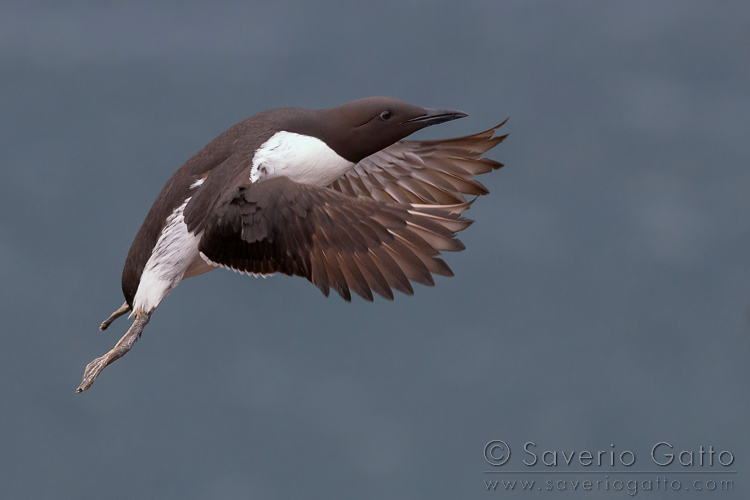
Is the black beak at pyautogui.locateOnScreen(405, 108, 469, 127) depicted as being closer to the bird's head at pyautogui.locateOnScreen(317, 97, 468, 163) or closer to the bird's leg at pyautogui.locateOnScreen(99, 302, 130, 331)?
the bird's head at pyautogui.locateOnScreen(317, 97, 468, 163)

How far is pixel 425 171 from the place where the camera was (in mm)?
8172

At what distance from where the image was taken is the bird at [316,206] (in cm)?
666

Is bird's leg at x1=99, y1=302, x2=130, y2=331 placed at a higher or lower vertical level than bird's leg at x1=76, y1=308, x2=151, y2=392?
lower

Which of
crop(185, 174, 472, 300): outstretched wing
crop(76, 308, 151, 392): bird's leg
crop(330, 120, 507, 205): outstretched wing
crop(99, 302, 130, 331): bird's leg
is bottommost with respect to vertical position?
crop(99, 302, 130, 331): bird's leg

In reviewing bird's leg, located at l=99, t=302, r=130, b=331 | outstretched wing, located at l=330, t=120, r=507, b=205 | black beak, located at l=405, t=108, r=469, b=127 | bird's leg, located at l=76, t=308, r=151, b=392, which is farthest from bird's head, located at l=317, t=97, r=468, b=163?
bird's leg, located at l=99, t=302, r=130, b=331

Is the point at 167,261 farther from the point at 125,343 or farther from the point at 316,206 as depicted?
the point at 316,206

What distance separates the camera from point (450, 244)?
6.61 meters

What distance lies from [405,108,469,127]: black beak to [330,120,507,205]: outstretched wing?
55cm

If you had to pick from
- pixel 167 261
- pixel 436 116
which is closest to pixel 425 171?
pixel 436 116

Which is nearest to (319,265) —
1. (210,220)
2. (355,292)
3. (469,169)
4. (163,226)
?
(355,292)

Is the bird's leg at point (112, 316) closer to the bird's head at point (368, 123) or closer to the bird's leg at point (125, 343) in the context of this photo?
the bird's leg at point (125, 343)

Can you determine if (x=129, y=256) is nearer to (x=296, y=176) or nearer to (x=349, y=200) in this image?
(x=296, y=176)

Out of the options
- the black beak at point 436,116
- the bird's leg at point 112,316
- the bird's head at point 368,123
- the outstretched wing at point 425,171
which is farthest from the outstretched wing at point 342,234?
the bird's leg at point 112,316

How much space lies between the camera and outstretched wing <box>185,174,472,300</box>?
662 centimetres
